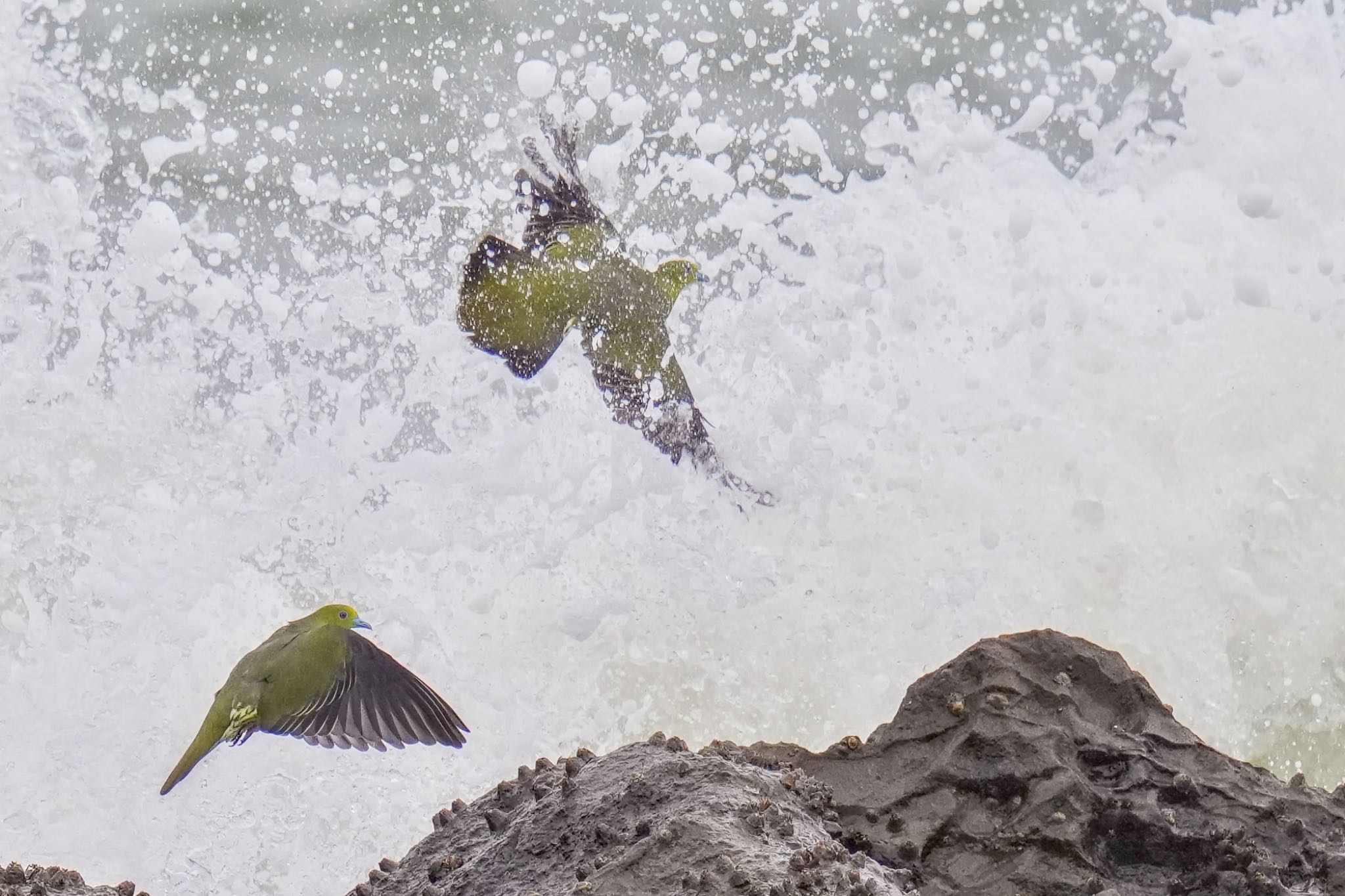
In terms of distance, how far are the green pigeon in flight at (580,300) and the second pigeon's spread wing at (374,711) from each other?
1.35 m

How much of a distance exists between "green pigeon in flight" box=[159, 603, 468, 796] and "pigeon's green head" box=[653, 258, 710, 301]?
1.55 meters

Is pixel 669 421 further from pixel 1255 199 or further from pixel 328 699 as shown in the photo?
pixel 1255 199

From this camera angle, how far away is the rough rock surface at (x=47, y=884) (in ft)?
7.22

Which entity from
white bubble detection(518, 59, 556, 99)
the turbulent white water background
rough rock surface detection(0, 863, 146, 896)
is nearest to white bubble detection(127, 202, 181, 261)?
the turbulent white water background

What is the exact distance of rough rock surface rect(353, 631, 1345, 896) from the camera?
6.42 ft

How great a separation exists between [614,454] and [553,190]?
93cm

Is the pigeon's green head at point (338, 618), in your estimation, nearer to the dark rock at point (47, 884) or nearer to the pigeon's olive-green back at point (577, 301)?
the dark rock at point (47, 884)

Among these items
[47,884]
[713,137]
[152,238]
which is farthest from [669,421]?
[47,884]

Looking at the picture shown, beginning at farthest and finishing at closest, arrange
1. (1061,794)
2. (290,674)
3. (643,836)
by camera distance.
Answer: (290,674) < (1061,794) < (643,836)

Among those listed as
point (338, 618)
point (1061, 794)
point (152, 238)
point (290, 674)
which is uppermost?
point (152, 238)

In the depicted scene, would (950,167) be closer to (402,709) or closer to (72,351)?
(402,709)

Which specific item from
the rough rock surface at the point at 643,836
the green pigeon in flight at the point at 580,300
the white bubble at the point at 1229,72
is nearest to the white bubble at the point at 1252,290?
the white bubble at the point at 1229,72

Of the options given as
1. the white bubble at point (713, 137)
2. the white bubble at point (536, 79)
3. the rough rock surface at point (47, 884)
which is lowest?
the rough rock surface at point (47, 884)

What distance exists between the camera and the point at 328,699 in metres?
3.11
